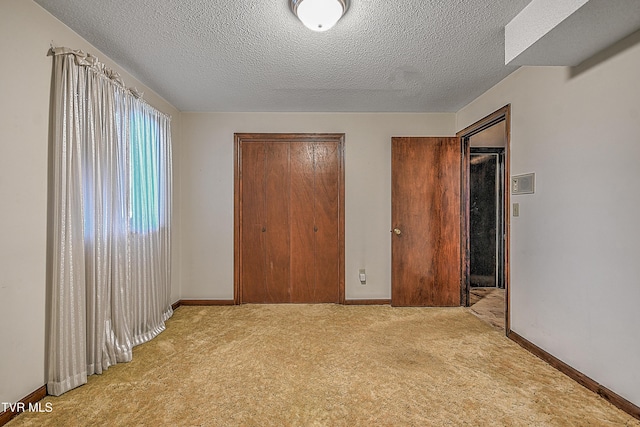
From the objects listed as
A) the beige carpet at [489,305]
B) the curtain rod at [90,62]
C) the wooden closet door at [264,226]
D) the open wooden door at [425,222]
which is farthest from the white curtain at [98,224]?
the beige carpet at [489,305]

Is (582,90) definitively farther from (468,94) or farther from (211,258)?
(211,258)

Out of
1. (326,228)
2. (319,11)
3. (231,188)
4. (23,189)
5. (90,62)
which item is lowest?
(326,228)

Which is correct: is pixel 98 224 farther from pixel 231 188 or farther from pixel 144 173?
pixel 231 188

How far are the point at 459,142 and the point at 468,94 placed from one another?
650 millimetres

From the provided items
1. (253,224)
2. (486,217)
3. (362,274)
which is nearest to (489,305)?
(486,217)

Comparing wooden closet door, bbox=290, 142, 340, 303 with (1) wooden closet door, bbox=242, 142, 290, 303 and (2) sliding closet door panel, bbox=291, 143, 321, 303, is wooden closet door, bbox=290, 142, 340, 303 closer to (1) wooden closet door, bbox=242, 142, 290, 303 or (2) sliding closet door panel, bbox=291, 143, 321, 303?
(2) sliding closet door panel, bbox=291, 143, 321, 303

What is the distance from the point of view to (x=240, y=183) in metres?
3.97

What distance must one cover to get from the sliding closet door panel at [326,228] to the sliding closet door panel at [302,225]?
0.06m

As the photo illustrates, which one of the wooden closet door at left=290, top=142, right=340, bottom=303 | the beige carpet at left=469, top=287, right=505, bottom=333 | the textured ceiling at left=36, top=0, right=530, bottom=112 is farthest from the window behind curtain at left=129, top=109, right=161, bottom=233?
the beige carpet at left=469, top=287, right=505, bottom=333

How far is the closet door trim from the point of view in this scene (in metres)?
3.95

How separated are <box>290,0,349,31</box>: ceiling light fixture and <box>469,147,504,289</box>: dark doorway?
377cm

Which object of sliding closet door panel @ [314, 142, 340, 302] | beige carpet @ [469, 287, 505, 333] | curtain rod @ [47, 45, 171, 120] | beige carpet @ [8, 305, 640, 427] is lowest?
beige carpet @ [469, 287, 505, 333]

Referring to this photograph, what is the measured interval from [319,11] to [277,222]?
8.53 ft

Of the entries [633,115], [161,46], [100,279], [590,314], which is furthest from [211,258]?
[633,115]
